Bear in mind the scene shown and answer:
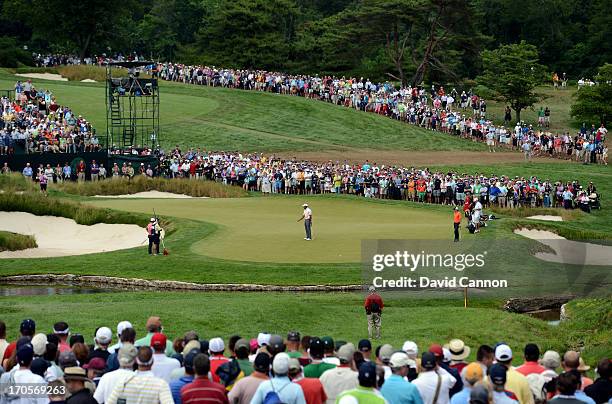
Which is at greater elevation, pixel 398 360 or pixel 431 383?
pixel 398 360

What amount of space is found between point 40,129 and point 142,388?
171 ft

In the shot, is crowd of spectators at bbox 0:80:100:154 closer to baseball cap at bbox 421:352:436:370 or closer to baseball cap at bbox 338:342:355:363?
baseball cap at bbox 338:342:355:363

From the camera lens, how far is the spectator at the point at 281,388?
48.2 ft

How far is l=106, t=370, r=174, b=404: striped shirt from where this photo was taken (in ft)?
48.2

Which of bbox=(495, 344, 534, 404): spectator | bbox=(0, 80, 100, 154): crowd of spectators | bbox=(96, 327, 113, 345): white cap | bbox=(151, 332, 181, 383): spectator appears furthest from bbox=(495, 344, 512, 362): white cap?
bbox=(0, 80, 100, 154): crowd of spectators

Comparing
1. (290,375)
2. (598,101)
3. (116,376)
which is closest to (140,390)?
(116,376)

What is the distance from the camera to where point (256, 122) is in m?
86.4

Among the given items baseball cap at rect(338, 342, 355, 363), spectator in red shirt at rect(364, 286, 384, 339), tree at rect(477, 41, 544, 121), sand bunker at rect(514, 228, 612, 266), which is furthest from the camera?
tree at rect(477, 41, 544, 121)

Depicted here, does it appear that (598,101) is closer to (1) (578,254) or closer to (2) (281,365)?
(1) (578,254)

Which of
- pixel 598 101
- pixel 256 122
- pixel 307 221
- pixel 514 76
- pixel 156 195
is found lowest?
pixel 156 195

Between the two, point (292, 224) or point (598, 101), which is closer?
point (292, 224)

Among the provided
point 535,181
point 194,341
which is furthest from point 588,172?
point 194,341

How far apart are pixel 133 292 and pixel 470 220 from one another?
15408 millimetres

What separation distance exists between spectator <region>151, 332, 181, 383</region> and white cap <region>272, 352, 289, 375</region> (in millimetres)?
2156
